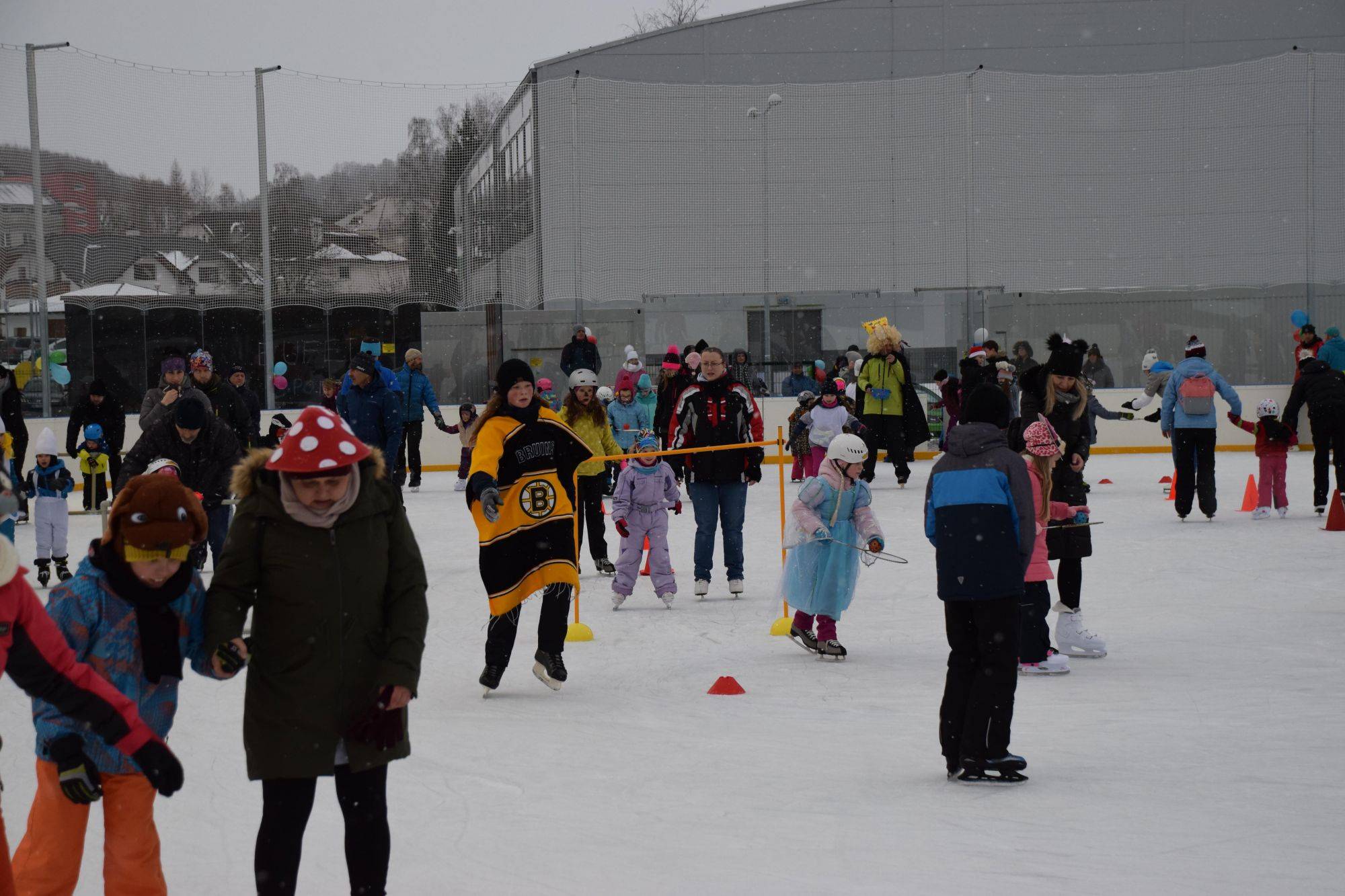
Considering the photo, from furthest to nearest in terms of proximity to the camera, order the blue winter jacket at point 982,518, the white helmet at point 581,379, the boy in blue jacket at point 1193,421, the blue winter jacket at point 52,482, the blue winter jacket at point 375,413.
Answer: the boy in blue jacket at point 1193,421 → the blue winter jacket at point 375,413 → the blue winter jacket at point 52,482 → the white helmet at point 581,379 → the blue winter jacket at point 982,518

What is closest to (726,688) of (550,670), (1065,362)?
(550,670)

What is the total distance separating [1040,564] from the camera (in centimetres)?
671

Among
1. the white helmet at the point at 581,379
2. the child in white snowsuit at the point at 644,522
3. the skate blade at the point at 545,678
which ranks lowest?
the skate blade at the point at 545,678

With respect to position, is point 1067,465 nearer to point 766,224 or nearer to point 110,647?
point 110,647

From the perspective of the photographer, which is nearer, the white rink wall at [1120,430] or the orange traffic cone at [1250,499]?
the orange traffic cone at [1250,499]

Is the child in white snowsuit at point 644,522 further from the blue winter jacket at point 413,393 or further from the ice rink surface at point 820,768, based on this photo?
the blue winter jacket at point 413,393

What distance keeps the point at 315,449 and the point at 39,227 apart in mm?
16731

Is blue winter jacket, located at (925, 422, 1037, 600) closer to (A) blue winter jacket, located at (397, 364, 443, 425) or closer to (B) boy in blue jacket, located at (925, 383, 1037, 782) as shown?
(B) boy in blue jacket, located at (925, 383, 1037, 782)

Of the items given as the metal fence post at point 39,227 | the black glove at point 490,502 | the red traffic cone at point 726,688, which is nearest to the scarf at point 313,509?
the black glove at point 490,502

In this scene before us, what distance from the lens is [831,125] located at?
71.9ft

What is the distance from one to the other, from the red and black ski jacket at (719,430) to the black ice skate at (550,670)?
2731 millimetres

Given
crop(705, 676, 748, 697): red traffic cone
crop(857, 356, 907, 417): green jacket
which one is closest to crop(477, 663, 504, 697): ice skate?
crop(705, 676, 748, 697): red traffic cone

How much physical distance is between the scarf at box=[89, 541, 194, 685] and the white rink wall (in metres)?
16.6

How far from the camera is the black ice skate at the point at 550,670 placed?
6660mm
